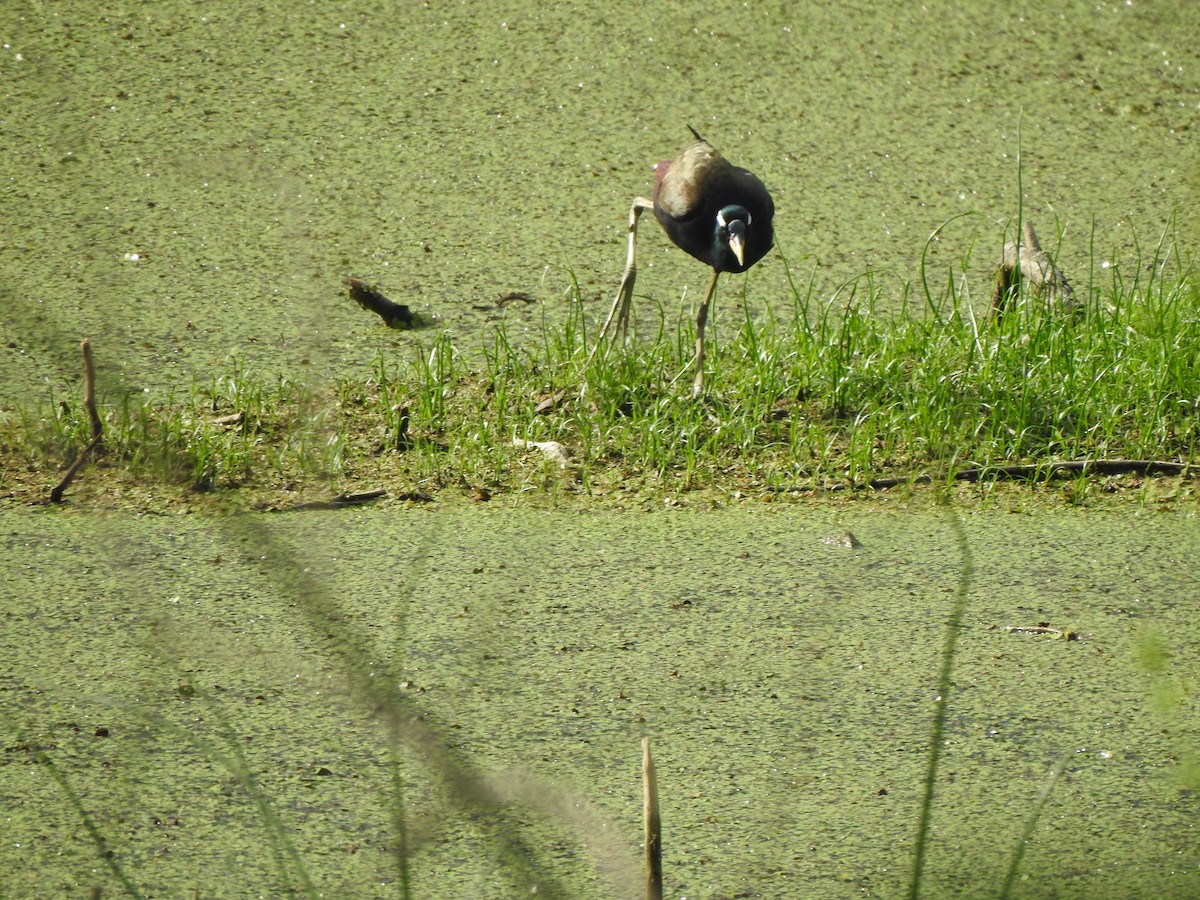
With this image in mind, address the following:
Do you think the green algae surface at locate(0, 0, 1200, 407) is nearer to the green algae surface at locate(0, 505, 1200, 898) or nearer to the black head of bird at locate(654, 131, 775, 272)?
the black head of bird at locate(654, 131, 775, 272)

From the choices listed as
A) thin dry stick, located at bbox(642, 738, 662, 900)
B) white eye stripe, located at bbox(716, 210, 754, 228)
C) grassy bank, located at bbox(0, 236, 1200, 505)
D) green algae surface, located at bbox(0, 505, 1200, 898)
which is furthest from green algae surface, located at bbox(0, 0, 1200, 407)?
thin dry stick, located at bbox(642, 738, 662, 900)

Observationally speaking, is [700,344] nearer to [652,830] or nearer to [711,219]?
[711,219]

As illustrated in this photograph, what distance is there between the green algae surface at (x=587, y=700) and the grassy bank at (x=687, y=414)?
14 cm

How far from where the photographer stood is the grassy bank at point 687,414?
2.11m

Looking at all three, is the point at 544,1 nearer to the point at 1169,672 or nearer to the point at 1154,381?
the point at 1154,381

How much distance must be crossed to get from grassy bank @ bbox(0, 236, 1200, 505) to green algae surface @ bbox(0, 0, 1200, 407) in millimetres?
131

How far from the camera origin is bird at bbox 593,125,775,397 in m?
2.27

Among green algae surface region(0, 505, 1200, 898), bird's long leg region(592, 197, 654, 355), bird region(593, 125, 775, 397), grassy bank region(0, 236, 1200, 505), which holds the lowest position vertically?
green algae surface region(0, 505, 1200, 898)

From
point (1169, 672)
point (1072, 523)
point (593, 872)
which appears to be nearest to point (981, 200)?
point (1072, 523)

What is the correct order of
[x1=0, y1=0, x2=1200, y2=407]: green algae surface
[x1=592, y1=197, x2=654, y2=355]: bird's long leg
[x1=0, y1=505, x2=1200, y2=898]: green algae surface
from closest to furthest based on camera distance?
[x1=0, y1=505, x2=1200, y2=898]: green algae surface → [x1=592, y1=197, x2=654, y2=355]: bird's long leg → [x1=0, y1=0, x2=1200, y2=407]: green algae surface

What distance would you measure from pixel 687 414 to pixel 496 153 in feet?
3.18

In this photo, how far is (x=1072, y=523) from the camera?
198 centimetres

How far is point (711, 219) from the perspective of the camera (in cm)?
231

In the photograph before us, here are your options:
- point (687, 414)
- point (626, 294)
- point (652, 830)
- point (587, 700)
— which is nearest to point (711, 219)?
point (626, 294)
